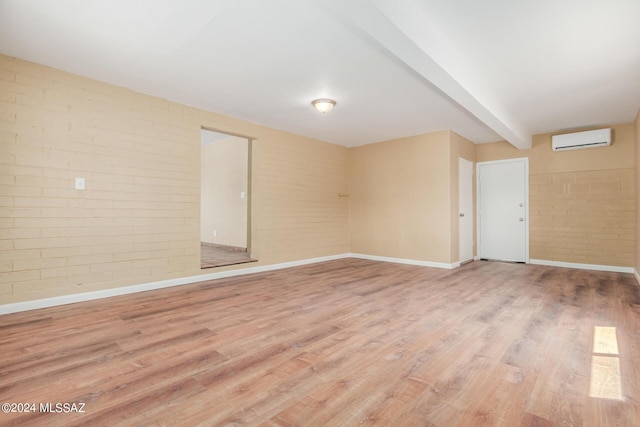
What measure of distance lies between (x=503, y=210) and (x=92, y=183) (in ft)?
23.1

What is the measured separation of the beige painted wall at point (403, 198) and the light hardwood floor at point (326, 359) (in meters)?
2.07

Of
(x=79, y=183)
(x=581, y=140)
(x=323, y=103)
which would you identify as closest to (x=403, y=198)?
(x=323, y=103)

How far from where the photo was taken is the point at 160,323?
9.23ft

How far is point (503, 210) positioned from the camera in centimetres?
644

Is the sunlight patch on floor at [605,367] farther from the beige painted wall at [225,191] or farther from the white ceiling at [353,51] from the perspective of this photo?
the beige painted wall at [225,191]

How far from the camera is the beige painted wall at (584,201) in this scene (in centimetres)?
522

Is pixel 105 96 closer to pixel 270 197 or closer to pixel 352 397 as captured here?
pixel 270 197

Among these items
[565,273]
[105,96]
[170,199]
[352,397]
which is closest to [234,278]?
[170,199]

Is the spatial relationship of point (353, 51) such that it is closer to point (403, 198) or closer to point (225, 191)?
point (403, 198)

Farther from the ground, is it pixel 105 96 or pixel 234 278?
pixel 105 96

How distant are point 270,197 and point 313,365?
3.81 metres

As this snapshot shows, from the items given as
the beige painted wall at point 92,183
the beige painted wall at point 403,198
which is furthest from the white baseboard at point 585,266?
the beige painted wall at point 92,183

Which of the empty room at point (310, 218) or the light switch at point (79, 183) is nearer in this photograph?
the empty room at point (310, 218)

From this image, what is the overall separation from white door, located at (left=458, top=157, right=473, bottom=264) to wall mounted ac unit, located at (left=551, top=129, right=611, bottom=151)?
1.48 meters
